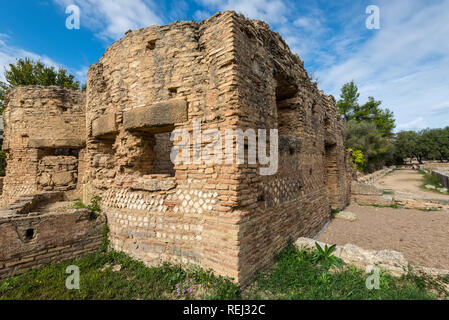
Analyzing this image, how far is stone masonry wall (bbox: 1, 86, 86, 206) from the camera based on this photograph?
659 centimetres

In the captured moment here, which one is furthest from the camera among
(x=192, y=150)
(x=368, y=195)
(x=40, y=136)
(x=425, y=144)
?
(x=425, y=144)

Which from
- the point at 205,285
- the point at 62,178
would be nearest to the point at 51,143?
the point at 62,178

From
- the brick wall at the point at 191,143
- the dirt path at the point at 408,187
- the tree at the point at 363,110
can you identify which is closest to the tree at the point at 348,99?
the tree at the point at 363,110

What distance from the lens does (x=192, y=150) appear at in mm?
3477

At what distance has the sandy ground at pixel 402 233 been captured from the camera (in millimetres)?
4309

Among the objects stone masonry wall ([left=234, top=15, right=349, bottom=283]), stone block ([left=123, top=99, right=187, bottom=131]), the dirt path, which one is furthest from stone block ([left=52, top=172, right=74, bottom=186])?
the dirt path

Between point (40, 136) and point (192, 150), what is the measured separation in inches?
267

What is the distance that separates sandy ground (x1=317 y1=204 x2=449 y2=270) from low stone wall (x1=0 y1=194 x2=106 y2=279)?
5922 millimetres

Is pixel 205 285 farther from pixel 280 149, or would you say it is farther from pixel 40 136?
pixel 40 136

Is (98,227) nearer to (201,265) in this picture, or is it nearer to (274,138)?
(201,265)

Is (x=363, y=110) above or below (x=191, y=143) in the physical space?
above

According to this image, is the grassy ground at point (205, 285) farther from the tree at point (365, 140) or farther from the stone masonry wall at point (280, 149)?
the tree at point (365, 140)

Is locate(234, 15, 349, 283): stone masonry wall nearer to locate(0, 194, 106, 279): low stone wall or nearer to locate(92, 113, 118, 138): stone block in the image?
locate(92, 113, 118, 138): stone block
